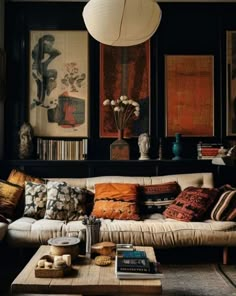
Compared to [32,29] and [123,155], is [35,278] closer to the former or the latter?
[123,155]

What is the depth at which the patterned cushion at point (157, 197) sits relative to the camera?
4.14 meters

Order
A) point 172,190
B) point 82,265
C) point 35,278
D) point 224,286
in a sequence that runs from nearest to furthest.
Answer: point 35,278, point 82,265, point 224,286, point 172,190

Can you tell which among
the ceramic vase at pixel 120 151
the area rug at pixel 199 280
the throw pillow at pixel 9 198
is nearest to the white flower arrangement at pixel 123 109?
the ceramic vase at pixel 120 151

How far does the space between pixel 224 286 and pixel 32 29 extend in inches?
144

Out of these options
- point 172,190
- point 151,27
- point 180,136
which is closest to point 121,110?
point 180,136

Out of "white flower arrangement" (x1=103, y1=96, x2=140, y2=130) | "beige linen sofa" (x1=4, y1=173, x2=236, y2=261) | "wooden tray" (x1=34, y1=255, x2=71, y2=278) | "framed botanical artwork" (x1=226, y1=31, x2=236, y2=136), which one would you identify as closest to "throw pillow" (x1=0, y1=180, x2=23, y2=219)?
"beige linen sofa" (x1=4, y1=173, x2=236, y2=261)

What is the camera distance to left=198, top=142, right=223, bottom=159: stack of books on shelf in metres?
4.62

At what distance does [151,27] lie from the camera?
269 centimetres

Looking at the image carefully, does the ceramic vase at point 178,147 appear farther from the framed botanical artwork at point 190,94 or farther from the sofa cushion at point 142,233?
the sofa cushion at point 142,233

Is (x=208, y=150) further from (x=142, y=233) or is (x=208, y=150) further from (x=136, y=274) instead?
(x=136, y=274)

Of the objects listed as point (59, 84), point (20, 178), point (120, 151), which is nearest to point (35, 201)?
point (20, 178)

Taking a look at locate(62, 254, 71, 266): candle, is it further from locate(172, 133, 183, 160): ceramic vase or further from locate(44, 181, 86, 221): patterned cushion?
locate(172, 133, 183, 160): ceramic vase

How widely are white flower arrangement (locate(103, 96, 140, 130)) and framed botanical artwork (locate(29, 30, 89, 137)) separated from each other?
36cm

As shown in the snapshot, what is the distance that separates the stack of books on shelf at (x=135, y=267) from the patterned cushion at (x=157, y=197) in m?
1.57
